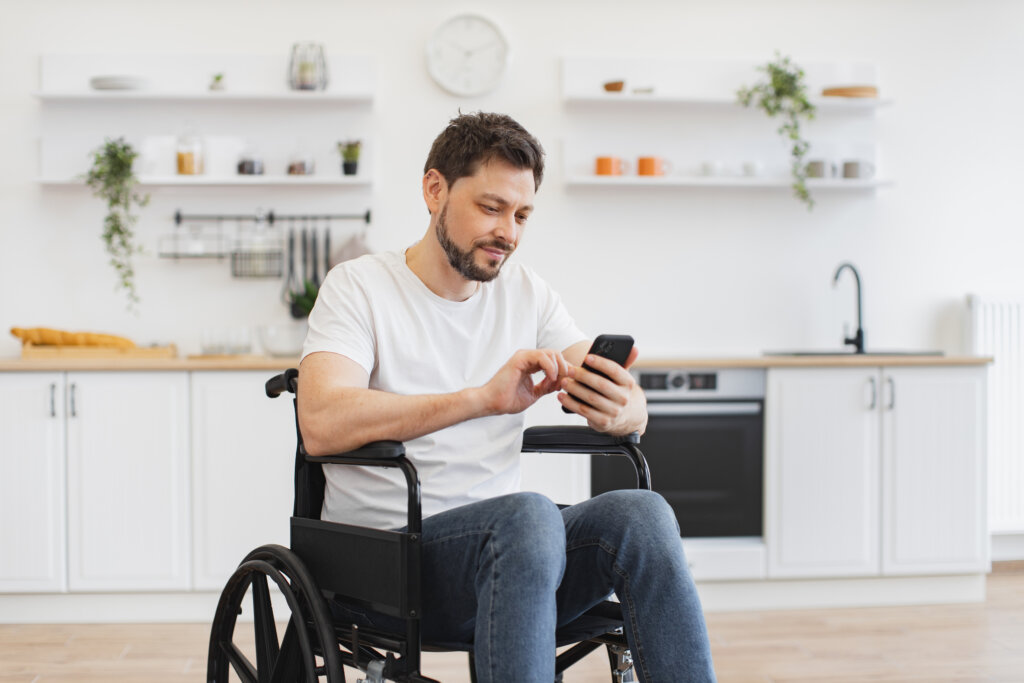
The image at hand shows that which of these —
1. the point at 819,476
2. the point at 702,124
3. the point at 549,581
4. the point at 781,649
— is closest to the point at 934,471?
the point at 819,476

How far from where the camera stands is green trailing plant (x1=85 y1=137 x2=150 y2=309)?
11.0 feet

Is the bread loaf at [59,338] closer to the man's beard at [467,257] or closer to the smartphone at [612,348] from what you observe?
the man's beard at [467,257]

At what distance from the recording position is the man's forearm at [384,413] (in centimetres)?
145

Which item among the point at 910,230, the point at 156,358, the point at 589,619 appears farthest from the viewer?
the point at 910,230

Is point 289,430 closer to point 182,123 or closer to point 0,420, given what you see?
point 0,420

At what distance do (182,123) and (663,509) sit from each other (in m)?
2.74

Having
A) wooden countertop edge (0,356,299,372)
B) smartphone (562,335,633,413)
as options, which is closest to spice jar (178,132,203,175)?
wooden countertop edge (0,356,299,372)

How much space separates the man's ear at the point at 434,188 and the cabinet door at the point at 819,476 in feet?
5.95

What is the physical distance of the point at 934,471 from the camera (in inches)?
125

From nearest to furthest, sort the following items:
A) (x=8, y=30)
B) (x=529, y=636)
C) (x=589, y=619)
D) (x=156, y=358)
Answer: (x=529, y=636)
(x=589, y=619)
(x=156, y=358)
(x=8, y=30)

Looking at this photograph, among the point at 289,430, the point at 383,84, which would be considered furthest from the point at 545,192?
the point at 289,430

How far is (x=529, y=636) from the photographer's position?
1254 mm

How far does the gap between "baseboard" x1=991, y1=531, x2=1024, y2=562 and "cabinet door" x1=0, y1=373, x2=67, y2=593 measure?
10.9ft

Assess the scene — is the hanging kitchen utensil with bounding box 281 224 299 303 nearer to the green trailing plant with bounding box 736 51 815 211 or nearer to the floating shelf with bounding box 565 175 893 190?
the floating shelf with bounding box 565 175 893 190
